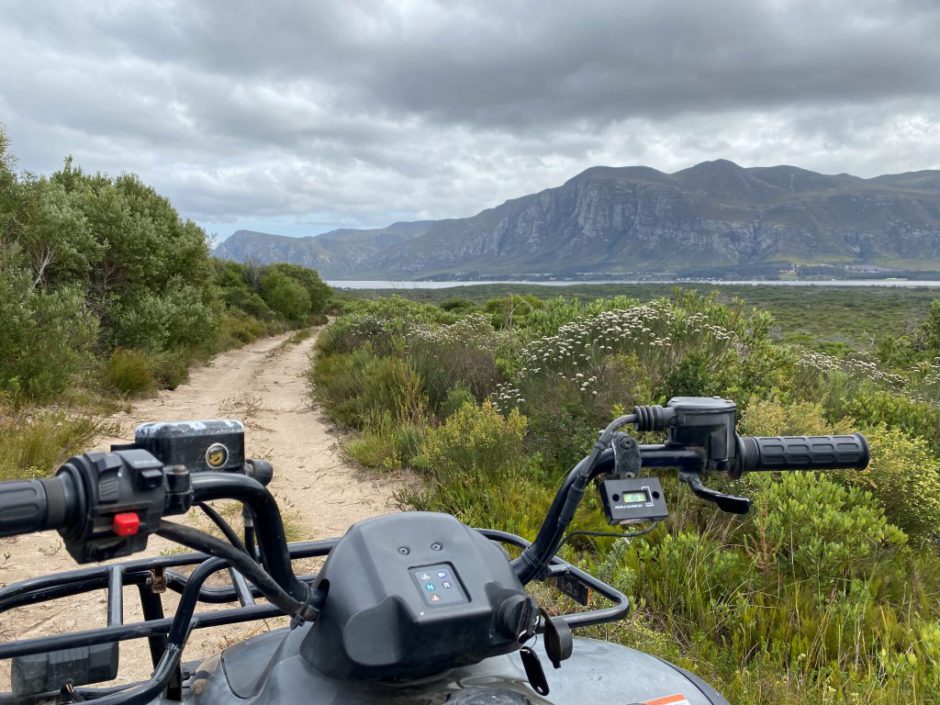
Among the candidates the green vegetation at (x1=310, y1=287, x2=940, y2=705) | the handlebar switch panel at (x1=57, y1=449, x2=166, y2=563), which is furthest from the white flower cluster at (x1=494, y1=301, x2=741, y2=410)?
the handlebar switch panel at (x1=57, y1=449, x2=166, y2=563)

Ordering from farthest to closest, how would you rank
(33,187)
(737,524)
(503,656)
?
(33,187), (737,524), (503,656)

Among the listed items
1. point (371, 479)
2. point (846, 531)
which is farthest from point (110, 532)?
point (371, 479)

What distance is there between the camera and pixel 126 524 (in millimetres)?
875

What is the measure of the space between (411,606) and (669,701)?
2.14 feet

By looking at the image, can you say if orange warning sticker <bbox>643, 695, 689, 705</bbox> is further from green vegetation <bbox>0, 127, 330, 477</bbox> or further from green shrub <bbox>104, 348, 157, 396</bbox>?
green shrub <bbox>104, 348, 157, 396</bbox>

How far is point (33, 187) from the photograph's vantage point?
1073cm

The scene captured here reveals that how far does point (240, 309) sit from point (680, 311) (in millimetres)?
26668

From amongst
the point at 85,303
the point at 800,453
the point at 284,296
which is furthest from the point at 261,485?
the point at 284,296

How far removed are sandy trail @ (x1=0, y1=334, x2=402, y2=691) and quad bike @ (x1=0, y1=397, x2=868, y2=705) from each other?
8.35 feet

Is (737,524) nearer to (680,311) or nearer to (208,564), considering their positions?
(680,311)

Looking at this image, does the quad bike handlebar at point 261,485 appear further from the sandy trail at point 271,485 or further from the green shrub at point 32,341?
the green shrub at point 32,341

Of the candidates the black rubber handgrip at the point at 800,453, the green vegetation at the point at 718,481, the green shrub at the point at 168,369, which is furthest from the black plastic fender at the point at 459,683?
the green shrub at the point at 168,369

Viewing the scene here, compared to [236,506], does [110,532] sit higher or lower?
higher

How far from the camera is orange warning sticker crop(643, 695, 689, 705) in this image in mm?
1332
